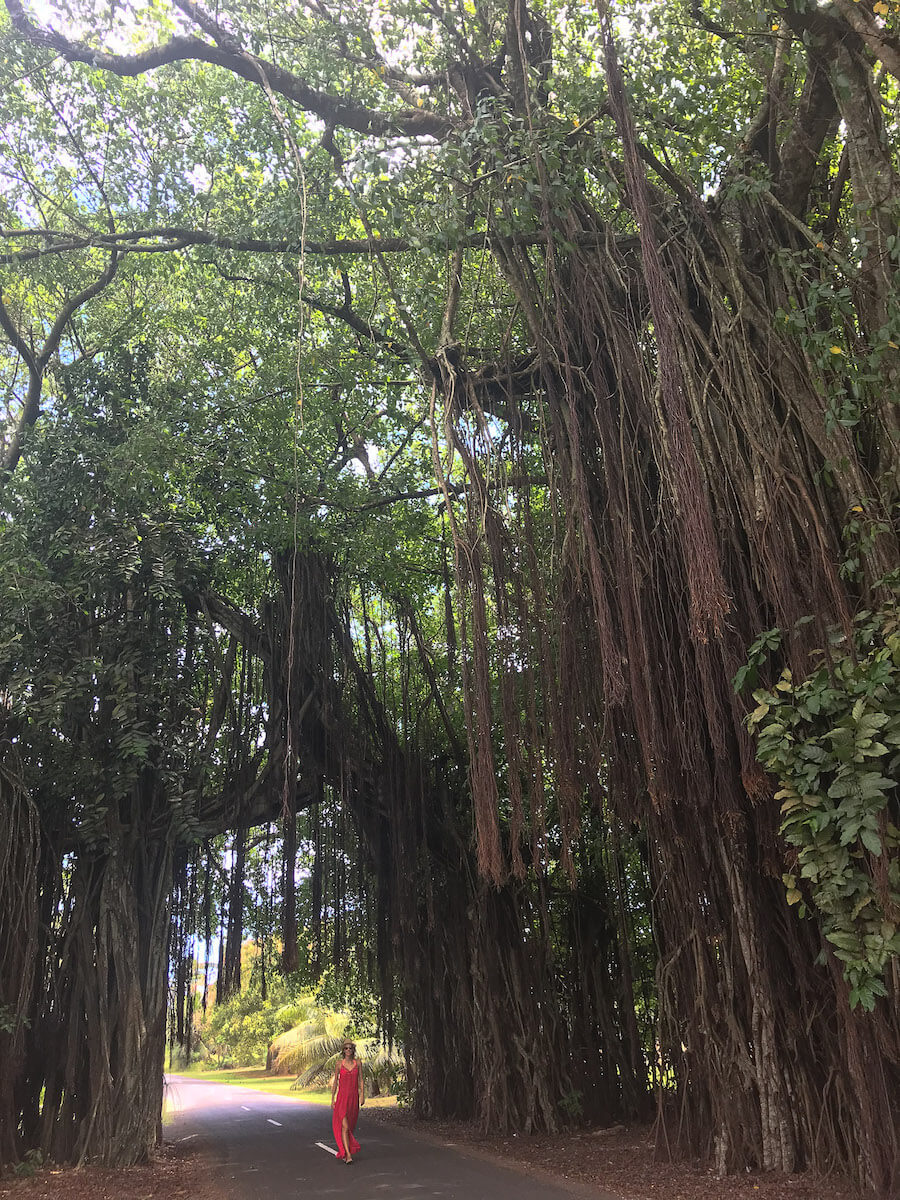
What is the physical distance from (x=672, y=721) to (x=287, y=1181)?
4.40m

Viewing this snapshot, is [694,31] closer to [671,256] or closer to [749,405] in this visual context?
[671,256]

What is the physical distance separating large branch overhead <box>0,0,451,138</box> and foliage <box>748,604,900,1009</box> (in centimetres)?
397

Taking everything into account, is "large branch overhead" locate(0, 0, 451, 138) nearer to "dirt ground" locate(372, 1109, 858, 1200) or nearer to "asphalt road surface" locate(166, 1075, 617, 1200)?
"dirt ground" locate(372, 1109, 858, 1200)

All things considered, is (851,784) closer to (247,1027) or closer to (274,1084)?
(274,1084)

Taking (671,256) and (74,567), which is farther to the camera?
(74,567)

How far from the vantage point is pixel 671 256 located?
4.31 meters

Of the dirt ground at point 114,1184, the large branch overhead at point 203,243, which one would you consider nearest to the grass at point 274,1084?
the dirt ground at point 114,1184

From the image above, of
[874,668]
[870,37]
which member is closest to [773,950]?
[874,668]

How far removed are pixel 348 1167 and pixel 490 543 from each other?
16.6 ft

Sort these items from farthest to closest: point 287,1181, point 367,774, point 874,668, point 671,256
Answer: point 367,774
point 287,1181
point 671,256
point 874,668

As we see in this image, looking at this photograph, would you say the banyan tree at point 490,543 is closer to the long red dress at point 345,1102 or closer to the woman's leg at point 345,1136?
the long red dress at point 345,1102

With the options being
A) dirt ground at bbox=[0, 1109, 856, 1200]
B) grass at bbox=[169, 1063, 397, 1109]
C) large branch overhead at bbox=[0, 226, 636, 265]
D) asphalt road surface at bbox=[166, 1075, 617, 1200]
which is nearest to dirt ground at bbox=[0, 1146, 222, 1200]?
dirt ground at bbox=[0, 1109, 856, 1200]

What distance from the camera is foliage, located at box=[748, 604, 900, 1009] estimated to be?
125 inches

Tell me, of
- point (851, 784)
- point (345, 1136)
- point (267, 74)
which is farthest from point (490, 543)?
point (345, 1136)
